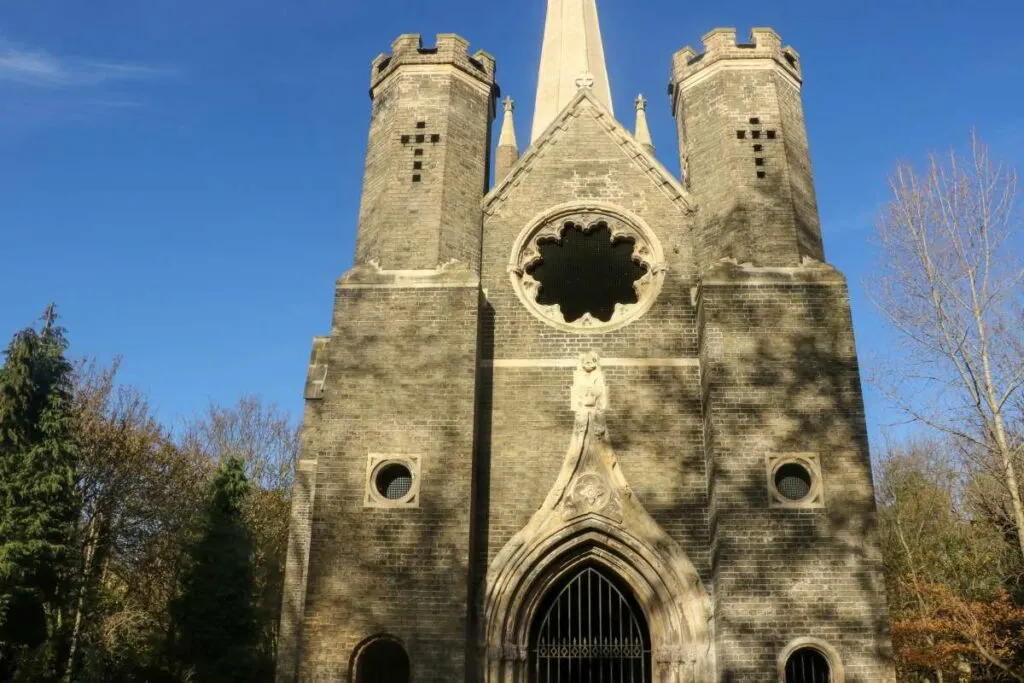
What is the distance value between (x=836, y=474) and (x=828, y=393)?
1.11m

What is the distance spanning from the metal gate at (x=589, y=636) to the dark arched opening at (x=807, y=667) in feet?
6.13

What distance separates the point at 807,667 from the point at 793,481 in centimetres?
230

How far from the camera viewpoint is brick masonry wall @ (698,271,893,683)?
10852 mm

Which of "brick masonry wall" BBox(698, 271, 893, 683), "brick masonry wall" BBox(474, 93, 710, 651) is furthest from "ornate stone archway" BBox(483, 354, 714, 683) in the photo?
"brick masonry wall" BBox(698, 271, 893, 683)

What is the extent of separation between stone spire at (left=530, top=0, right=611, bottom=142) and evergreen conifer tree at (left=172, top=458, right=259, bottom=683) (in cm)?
1466

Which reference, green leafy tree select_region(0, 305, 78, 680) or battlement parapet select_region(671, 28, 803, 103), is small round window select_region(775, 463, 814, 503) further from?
green leafy tree select_region(0, 305, 78, 680)

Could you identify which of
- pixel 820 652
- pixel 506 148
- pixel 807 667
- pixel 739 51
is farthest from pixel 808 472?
pixel 506 148

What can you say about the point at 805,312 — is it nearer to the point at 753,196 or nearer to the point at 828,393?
the point at 828,393

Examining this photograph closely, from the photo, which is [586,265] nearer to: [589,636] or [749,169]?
[749,169]

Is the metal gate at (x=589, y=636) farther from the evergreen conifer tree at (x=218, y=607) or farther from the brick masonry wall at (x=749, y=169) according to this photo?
the evergreen conifer tree at (x=218, y=607)

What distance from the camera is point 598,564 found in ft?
39.8

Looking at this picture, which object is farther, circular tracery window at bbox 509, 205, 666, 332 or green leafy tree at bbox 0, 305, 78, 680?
→ green leafy tree at bbox 0, 305, 78, 680

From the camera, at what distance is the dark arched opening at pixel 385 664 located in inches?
464

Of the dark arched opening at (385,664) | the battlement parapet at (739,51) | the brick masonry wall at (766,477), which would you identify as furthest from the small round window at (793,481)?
the battlement parapet at (739,51)
